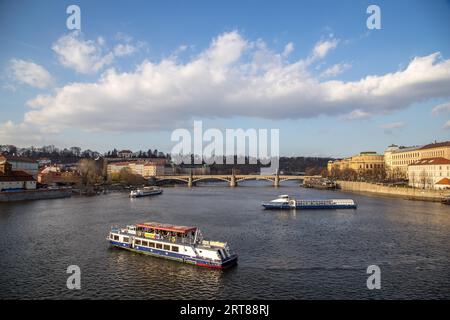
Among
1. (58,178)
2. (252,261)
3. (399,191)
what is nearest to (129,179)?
(58,178)

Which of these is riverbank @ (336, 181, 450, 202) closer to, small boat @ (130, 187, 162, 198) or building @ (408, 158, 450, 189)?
building @ (408, 158, 450, 189)

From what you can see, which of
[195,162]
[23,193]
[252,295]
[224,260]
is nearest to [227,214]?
[224,260]

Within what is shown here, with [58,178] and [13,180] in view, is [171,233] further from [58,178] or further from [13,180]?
[58,178]

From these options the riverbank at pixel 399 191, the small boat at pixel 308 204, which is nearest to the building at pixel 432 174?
the riverbank at pixel 399 191

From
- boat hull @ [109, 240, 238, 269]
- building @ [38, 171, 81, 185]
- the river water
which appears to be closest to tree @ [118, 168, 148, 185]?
building @ [38, 171, 81, 185]

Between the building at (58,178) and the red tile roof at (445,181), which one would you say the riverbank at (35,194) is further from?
the red tile roof at (445,181)

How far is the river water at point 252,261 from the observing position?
546 inches

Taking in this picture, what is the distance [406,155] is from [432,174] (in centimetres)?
1991

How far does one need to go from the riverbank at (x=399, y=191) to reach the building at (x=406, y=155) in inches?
319

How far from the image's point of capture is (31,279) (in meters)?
15.0

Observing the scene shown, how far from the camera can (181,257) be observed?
17641 millimetres

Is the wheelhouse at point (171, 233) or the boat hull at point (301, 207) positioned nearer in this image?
the wheelhouse at point (171, 233)
